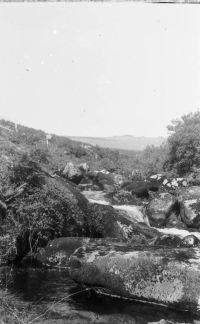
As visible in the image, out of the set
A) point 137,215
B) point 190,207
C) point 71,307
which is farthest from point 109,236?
point 71,307

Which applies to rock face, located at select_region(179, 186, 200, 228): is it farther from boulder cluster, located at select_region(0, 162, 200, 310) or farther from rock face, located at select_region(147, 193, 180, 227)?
rock face, located at select_region(147, 193, 180, 227)

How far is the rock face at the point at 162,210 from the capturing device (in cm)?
2527

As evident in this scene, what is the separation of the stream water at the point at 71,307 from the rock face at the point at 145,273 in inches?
12.0

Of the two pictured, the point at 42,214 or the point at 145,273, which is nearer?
the point at 145,273

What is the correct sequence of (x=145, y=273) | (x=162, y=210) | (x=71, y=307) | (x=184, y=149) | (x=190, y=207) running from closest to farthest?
(x=71, y=307), (x=145, y=273), (x=190, y=207), (x=162, y=210), (x=184, y=149)

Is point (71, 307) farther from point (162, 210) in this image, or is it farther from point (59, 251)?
point (162, 210)

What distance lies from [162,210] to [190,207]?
1.63 m

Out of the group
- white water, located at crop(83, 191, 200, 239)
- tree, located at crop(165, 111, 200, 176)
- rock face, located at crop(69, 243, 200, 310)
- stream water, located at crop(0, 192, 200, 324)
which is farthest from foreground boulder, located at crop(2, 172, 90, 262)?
tree, located at crop(165, 111, 200, 176)

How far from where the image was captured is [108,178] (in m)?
36.7

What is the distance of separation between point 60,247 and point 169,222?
10.1 metres

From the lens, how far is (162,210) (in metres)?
25.5

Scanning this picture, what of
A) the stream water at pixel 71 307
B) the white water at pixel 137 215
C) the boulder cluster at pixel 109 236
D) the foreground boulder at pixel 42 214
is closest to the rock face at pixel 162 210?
the boulder cluster at pixel 109 236

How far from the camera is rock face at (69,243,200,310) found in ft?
37.1

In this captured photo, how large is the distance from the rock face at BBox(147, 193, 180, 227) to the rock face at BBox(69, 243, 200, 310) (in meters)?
12.2
